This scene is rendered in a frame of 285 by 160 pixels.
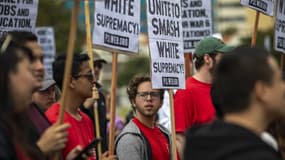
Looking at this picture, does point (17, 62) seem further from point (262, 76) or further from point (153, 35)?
point (153, 35)

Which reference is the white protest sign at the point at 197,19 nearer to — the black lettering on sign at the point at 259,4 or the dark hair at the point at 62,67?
the black lettering on sign at the point at 259,4

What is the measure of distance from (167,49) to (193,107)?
0.69 m

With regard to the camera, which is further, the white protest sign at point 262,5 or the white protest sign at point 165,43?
the white protest sign at point 262,5

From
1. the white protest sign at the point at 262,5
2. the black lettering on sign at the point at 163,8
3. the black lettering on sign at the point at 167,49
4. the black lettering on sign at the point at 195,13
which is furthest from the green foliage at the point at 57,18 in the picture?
the black lettering on sign at the point at 167,49

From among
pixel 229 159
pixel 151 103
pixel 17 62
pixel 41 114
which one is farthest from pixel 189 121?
pixel 229 159

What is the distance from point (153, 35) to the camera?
29.3 ft

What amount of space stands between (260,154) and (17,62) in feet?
4.89

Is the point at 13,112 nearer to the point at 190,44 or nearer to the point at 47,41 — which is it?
the point at 190,44

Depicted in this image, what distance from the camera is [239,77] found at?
4.75 meters

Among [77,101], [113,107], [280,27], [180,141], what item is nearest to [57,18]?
[280,27]

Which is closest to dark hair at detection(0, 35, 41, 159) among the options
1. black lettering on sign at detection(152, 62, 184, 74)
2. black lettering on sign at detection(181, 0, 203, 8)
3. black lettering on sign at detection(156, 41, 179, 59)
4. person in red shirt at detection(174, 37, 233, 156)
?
person in red shirt at detection(174, 37, 233, 156)

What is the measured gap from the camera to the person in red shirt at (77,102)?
24.1 feet

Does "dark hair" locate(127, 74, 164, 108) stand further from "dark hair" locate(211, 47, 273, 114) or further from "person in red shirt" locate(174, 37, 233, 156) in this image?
"dark hair" locate(211, 47, 273, 114)

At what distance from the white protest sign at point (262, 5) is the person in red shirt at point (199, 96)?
97 cm
